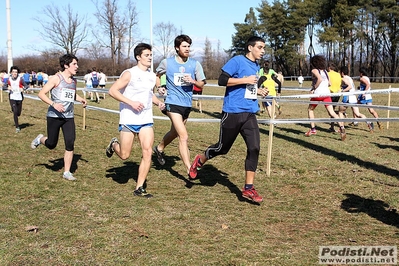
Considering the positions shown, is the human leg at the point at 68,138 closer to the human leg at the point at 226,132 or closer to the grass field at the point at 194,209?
the grass field at the point at 194,209

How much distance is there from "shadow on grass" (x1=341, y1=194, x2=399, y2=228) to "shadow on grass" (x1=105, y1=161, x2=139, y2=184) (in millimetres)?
3173

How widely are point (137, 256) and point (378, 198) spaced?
11.2ft

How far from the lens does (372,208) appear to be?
516 centimetres

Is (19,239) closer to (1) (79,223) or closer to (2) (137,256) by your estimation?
(1) (79,223)

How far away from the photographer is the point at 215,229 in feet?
14.6

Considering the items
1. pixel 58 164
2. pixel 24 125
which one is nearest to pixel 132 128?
pixel 58 164

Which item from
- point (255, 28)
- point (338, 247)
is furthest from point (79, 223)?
point (255, 28)

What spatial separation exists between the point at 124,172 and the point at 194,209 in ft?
7.82

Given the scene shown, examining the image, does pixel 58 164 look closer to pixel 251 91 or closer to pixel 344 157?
pixel 251 91

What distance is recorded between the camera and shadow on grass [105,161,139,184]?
6.69 meters

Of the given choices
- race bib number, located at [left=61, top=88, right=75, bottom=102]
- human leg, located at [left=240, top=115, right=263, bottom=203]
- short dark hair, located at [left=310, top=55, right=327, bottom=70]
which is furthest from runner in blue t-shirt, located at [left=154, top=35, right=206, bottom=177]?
short dark hair, located at [left=310, top=55, right=327, bottom=70]

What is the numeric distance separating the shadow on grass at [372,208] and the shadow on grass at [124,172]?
317 centimetres

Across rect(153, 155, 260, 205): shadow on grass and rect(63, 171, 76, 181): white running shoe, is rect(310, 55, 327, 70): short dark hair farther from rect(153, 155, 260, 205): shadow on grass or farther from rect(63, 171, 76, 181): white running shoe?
rect(63, 171, 76, 181): white running shoe

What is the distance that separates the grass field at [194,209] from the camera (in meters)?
3.87
